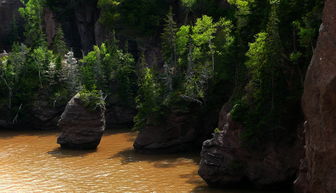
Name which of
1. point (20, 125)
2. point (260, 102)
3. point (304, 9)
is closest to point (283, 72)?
point (260, 102)

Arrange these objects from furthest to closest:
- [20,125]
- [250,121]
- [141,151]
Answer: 1. [20,125]
2. [141,151]
3. [250,121]

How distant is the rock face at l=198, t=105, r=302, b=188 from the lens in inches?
1153

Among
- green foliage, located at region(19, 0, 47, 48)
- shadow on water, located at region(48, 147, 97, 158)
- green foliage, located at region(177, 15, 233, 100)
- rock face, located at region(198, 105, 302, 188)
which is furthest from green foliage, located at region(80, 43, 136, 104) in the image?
rock face, located at region(198, 105, 302, 188)

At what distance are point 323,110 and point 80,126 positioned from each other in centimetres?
2971

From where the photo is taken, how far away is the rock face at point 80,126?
45406mm

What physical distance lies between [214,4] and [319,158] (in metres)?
40.6

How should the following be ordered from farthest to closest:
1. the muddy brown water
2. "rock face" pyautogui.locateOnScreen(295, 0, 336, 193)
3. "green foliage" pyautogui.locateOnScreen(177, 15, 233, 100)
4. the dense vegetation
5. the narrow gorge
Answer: "green foliage" pyautogui.locateOnScreen(177, 15, 233, 100) < the muddy brown water < the dense vegetation < the narrow gorge < "rock face" pyautogui.locateOnScreen(295, 0, 336, 193)

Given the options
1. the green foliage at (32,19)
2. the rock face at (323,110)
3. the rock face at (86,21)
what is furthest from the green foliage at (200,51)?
the green foliage at (32,19)

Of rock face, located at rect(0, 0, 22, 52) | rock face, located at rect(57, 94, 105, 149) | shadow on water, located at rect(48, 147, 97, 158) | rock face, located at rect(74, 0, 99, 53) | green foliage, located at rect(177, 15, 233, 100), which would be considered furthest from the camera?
rock face, located at rect(0, 0, 22, 52)

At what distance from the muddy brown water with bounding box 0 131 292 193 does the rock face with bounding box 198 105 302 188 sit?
41.5 inches

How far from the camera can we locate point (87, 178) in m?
35.8

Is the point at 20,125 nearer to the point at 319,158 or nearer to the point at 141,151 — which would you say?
the point at 141,151

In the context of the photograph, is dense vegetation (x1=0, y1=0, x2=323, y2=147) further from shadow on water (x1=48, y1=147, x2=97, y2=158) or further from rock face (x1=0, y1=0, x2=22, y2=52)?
shadow on water (x1=48, y1=147, x2=97, y2=158)

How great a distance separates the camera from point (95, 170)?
38.5 meters
